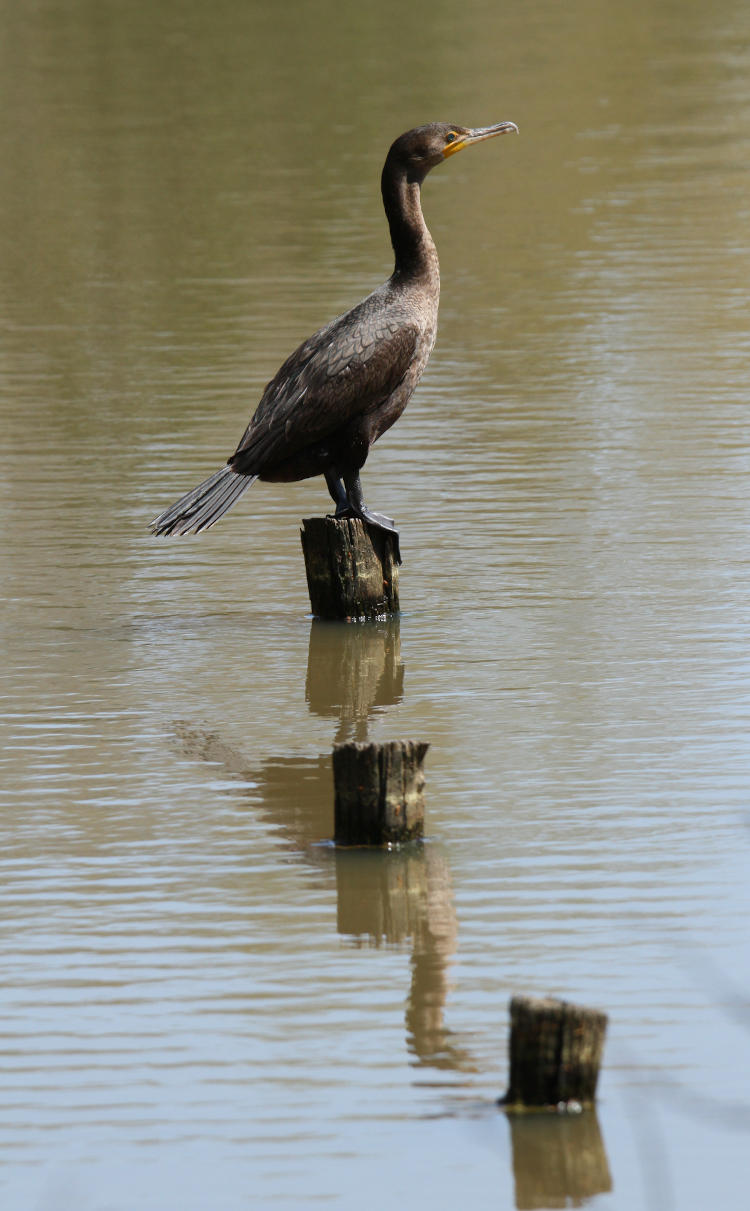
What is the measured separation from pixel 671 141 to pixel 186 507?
57.8 ft

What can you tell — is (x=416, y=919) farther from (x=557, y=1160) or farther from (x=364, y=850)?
(x=557, y=1160)

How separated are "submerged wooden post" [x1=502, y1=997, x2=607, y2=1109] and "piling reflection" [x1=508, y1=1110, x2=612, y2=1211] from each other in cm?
4

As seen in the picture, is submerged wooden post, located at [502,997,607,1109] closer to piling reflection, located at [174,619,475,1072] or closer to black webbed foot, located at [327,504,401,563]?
piling reflection, located at [174,619,475,1072]

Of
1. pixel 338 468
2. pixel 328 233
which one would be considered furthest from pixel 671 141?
pixel 338 468

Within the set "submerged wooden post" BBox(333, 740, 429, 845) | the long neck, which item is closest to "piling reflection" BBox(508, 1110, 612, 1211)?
"submerged wooden post" BBox(333, 740, 429, 845)

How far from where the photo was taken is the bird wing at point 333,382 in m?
9.02

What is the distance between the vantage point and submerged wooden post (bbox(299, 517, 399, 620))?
357 inches

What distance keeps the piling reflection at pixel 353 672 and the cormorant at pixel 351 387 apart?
0.48 metres

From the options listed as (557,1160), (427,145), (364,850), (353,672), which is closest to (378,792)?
(364,850)

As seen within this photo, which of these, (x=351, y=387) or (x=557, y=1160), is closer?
(x=557, y=1160)

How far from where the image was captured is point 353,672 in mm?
8656

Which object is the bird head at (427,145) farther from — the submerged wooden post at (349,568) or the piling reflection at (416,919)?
the piling reflection at (416,919)

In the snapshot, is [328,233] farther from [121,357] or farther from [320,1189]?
[320,1189]

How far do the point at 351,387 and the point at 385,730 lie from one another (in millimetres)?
1864
